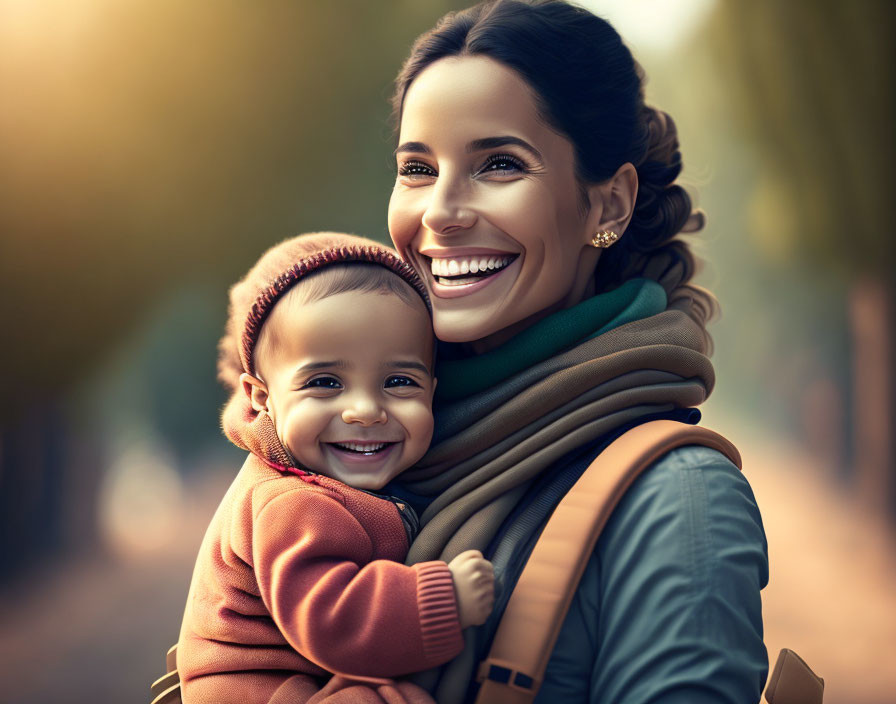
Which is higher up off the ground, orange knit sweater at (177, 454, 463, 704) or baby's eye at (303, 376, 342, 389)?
baby's eye at (303, 376, 342, 389)

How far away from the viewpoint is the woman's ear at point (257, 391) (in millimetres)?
1424

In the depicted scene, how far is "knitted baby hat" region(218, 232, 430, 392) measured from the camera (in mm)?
1373

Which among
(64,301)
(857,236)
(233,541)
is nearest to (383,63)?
(64,301)

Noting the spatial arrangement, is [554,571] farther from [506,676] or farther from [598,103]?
[598,103]

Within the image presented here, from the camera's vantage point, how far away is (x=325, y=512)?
1223mm

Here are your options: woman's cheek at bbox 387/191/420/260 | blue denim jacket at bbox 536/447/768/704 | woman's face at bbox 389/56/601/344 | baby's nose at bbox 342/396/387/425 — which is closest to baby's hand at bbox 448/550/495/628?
blue denim jacket at bbox 536/447/768/704

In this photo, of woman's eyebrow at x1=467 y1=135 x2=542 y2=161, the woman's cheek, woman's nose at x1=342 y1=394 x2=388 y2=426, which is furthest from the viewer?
the woman's cheek

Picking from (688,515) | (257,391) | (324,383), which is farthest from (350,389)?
(688,515)

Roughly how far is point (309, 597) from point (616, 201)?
0.88 meters

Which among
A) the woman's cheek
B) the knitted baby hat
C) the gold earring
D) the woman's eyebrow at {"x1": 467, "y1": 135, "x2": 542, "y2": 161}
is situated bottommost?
the knitted baby hat

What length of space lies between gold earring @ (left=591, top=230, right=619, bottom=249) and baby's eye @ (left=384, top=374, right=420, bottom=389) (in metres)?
0.43

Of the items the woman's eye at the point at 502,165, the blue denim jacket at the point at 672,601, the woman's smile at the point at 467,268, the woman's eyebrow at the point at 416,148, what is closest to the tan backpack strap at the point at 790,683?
the blue denim jacket at the point at 672,601

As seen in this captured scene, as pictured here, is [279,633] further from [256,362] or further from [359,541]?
[256,362]

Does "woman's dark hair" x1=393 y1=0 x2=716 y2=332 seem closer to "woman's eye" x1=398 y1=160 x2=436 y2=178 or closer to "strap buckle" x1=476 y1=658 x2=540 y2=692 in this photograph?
"woman's eye" x1=398 y1=160 x2=436 y2=178
